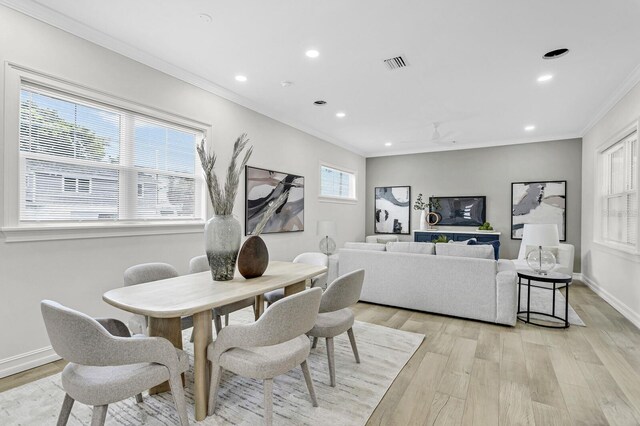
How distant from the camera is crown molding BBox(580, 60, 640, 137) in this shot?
11.3 feet

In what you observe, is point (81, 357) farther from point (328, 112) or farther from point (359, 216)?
point (359, 216)

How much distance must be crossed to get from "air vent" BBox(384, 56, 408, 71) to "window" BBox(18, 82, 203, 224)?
2391 millimetres

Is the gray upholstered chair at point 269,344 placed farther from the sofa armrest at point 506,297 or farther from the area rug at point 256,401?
the sofa armrest at point 506,297

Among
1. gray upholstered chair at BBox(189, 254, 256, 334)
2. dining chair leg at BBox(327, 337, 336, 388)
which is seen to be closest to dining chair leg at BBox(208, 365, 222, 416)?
dining chair leg at BBox(327, 337, 336, 388)

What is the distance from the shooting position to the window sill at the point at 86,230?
7.85 feet

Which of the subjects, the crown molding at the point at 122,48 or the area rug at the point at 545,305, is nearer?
the crown molding at the point at 122,48

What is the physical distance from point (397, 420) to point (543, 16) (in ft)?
10.3

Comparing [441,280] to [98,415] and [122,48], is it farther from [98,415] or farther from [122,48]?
[122,48]

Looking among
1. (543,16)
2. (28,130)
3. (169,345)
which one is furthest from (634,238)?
(28,130)

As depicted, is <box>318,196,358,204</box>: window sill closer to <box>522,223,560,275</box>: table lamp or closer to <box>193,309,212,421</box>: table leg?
<box>522,223,560,275</box>: table lamp

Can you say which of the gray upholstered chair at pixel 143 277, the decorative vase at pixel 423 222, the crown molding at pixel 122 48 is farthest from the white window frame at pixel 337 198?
the gray upholstered chair at pixel 143 277

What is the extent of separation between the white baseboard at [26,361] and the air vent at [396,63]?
13.3ft

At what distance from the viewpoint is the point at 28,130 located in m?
2.49

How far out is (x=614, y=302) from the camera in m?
4.11
